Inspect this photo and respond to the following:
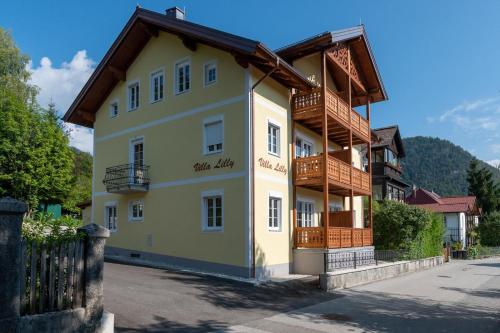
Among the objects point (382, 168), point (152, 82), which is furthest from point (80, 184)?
point (382, 168)

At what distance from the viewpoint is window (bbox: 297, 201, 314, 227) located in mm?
19531

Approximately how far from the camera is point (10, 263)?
6.29 meters

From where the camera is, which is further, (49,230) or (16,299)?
(49,230)

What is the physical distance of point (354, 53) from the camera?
75.5 feet

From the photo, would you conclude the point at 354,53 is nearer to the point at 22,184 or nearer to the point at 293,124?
the point at 293,124

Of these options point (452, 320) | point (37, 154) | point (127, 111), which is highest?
point (127, 111)

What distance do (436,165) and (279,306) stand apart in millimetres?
131257

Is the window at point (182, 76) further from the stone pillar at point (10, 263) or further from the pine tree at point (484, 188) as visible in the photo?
the pine tree at point (484, 188)

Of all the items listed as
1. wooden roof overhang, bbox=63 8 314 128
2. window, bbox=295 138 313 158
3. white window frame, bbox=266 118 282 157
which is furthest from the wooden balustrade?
wooden roof overhang, bbox=63 8 314 128

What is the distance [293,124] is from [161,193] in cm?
648

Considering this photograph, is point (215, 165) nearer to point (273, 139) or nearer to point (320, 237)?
point (273, 139)

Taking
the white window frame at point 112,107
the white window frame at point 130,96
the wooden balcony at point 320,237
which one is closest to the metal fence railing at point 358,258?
the wooden balcony at point 320,237

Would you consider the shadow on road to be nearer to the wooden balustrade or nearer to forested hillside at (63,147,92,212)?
the wooden balustrade

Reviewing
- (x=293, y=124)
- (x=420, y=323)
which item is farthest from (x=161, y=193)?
(x=420, y=323)
